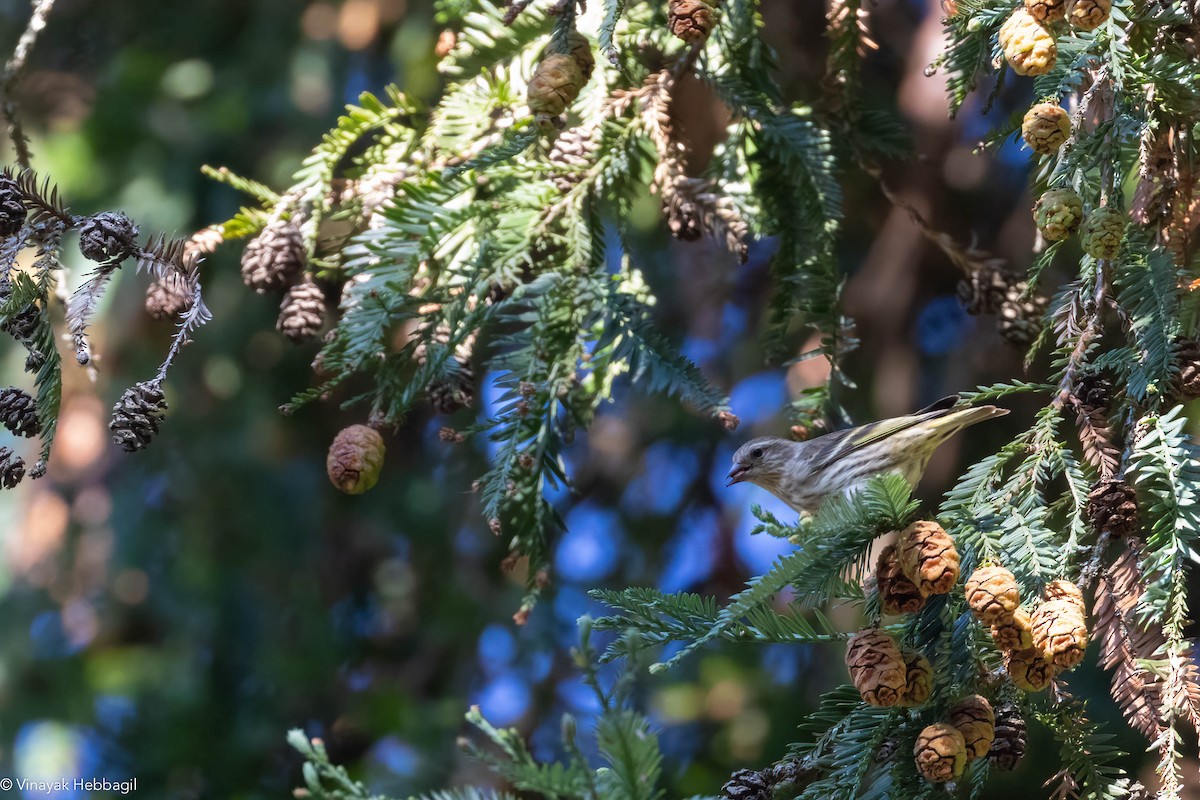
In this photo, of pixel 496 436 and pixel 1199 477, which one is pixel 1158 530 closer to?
pixel 1199 477

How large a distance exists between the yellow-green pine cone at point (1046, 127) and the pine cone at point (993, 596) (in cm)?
64

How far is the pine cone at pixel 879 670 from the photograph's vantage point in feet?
4.34

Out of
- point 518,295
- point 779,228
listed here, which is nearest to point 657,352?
point 518,295

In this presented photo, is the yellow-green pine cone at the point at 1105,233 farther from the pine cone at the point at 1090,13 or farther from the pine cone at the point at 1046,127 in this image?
the pine cone at the point at 1090,13

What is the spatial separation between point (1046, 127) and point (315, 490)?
2.61 meters

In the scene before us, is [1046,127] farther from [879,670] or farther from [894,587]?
[879,670]

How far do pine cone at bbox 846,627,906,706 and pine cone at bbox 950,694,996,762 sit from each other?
0.09 m

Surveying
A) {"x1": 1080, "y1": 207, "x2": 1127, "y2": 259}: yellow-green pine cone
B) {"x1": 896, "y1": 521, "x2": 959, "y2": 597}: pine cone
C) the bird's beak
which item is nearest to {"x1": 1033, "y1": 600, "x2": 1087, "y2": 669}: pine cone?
{"x1": 896, "y1": 521, "x2": 959, "y2": 597}: pine cone

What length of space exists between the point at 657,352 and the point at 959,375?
1911 millimetres

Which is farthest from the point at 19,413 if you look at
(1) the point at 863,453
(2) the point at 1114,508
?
(1) the point at 863,453

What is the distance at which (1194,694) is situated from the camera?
145 cm

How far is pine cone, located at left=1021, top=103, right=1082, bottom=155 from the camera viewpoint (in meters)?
1.57

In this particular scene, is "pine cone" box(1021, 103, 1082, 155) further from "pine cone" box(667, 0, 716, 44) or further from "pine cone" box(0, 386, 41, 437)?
"pine cone" box(0, 386, 41, 437)

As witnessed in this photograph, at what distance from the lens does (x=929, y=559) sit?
52.1 inches
